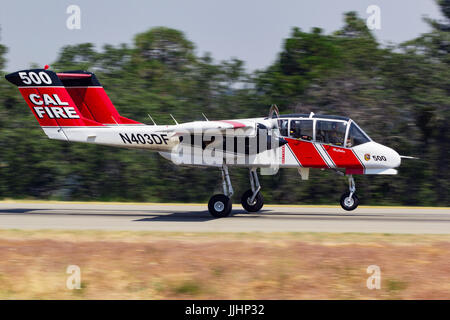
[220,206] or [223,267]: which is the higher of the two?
[220,206]

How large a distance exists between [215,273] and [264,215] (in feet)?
26.2

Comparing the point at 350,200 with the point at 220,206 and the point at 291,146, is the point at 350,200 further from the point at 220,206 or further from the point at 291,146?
the point at 220,206

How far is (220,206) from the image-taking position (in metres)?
17.1

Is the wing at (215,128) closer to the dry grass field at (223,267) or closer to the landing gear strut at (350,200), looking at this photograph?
the landing gear strut at (350,200)

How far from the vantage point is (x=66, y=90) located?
19.3 metres

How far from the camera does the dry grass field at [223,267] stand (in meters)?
9.43

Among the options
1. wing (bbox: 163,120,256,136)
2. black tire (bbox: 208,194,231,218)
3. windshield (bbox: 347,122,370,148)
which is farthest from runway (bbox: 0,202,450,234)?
wing (bbox: 163,120,256,136)

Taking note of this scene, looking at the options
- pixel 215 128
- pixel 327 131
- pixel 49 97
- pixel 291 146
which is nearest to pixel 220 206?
pixel 215 128

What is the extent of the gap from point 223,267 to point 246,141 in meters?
7.60

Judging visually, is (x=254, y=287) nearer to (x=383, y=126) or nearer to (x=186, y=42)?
(x=383, y=126)

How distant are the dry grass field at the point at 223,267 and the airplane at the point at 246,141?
15.4 ft

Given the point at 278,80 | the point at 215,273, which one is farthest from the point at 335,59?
the point at 215,273

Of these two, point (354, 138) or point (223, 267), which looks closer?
point (223, 267)

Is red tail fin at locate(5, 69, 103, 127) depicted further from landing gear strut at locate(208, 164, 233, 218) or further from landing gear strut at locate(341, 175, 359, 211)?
landing gear strut at locate(341, 175, 359, 211)
